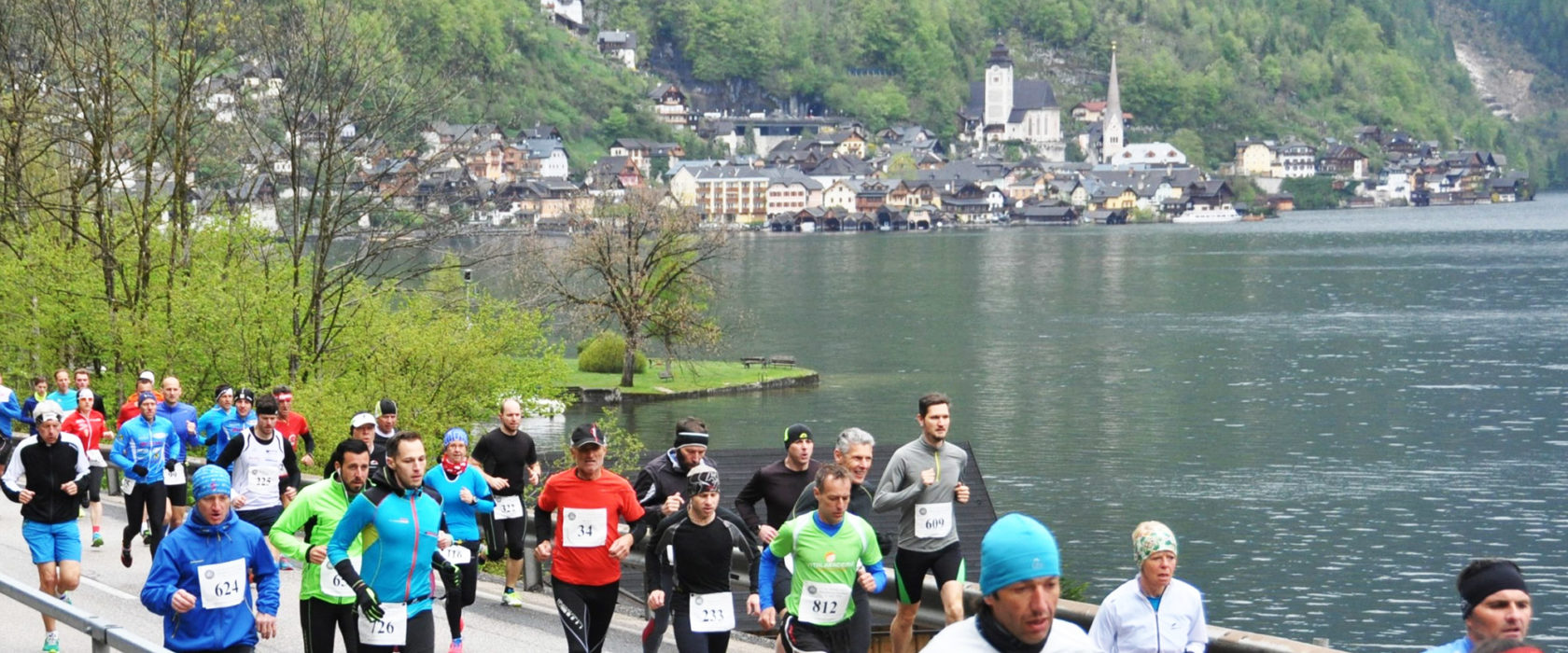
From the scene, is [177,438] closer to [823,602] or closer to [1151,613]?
[823,602]

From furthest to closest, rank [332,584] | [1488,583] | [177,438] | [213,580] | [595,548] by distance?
[177,438]
[595,548]
[332,584]
[213,580]
[1488,583]

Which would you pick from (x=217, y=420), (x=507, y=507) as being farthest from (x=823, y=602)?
(x=217, y=420)

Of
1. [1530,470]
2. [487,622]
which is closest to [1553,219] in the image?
[1530,470]

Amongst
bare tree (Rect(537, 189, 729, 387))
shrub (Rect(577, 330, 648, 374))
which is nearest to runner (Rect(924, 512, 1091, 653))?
bare tree (Rect(537, 189, 729, 387))

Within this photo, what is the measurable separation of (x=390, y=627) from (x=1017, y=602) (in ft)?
18.3

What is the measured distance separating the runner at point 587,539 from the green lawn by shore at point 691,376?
44.8 metres

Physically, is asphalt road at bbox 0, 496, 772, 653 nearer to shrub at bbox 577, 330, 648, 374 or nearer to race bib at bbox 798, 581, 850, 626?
race bib at bbox 798, 581, 850, 626

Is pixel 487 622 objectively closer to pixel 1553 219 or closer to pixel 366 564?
pixel 366 564

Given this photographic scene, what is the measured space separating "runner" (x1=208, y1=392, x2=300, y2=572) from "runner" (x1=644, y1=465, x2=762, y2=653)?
4.46 m

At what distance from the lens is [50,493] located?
1298cm

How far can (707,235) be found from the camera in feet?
215

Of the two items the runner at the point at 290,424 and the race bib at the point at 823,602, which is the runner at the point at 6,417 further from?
the race bib at the point at 823,602

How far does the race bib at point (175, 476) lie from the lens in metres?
15.6

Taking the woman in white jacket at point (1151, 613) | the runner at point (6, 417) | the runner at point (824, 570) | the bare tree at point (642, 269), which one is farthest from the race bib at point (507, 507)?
the bare tree at point (642, 269)
